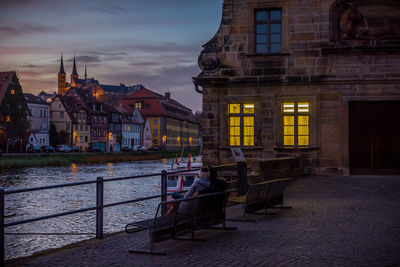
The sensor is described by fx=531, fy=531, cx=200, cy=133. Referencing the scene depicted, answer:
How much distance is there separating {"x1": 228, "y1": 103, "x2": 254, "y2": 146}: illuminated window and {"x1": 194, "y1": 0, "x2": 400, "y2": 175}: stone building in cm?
4

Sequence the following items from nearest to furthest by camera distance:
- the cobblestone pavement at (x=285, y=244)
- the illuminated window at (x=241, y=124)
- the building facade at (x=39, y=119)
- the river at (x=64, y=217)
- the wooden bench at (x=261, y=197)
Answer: the cobblestone pavement at (x=285, y=244)
the wooden bench at (x=261, y=197)
the river at (x=64, y=217)
the illuminated window at (x=241, y=124)
the building facade at (x=39, y=119)

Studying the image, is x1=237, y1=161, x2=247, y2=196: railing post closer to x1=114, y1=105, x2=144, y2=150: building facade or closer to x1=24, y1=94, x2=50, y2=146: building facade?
x1=24, y1=94, x2=50, y2=146: building facade

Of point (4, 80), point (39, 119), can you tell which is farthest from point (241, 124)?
point (39, 119)

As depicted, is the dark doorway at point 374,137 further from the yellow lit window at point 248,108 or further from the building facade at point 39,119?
the building facade at point 39,119

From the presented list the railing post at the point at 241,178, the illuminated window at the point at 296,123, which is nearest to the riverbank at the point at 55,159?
the illuminated window at the point at 296,123

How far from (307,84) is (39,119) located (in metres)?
78.3

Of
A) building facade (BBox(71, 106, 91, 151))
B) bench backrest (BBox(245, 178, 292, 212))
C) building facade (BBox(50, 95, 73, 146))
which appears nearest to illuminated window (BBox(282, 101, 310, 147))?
bench backrest (BBox(245, 178, 292, 212))

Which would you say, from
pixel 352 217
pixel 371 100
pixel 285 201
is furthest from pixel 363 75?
pixel 352 217

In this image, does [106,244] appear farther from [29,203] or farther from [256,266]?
[29,203]

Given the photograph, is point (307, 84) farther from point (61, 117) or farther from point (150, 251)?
point (61, 117)

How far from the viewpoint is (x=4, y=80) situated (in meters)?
84.2

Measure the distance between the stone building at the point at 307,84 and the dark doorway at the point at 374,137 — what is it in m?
0.04

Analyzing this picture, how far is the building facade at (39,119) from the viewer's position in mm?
89775

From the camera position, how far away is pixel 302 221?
1005cm
